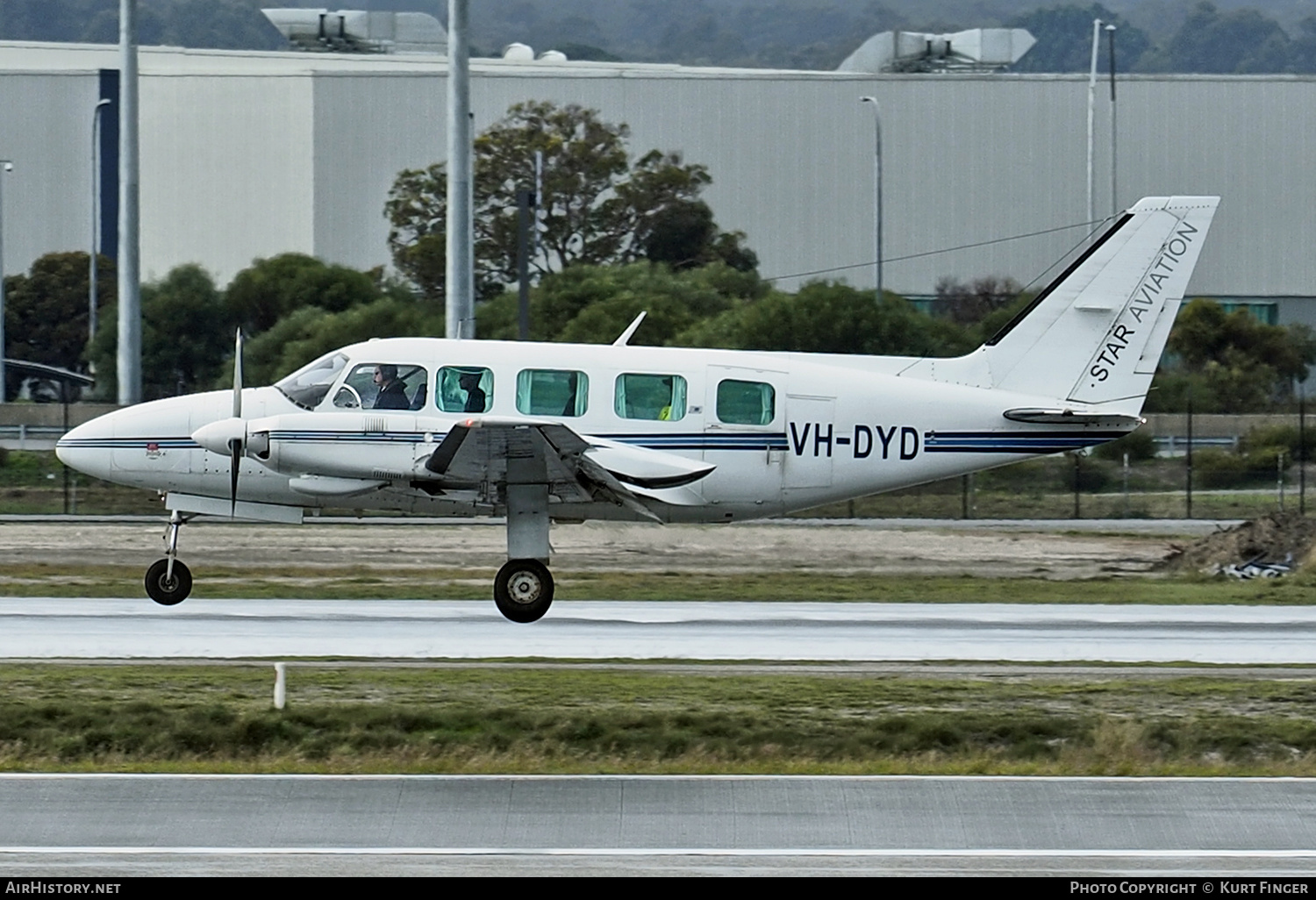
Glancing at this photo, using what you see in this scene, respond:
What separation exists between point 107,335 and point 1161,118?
45690mm

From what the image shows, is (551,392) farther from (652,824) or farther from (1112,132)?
(1112,132)

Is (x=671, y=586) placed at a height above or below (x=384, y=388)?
below

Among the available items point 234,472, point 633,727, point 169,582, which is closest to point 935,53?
point 169,582

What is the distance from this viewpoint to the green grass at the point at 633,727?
13.3 meters

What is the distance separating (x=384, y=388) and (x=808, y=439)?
15.8 feet

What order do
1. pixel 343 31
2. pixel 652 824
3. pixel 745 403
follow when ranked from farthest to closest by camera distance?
pixel 343 31
pixel 745 403
pixel 652 824

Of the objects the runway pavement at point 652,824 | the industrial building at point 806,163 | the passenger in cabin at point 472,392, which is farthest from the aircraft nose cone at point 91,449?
the industrial building at point 806,163

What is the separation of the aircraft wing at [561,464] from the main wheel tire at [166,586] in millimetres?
3128

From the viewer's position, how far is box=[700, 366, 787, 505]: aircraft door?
20281mm

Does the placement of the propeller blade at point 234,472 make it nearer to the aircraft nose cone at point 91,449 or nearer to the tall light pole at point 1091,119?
the aircraft nose cone at point 91,449

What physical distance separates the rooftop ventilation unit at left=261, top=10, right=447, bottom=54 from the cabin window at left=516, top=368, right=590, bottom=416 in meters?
72.0

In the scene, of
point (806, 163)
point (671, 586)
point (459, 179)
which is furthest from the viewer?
point (806, 163)

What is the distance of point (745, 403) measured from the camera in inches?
803

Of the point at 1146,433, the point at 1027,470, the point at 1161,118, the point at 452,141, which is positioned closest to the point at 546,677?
the point at 452,141
